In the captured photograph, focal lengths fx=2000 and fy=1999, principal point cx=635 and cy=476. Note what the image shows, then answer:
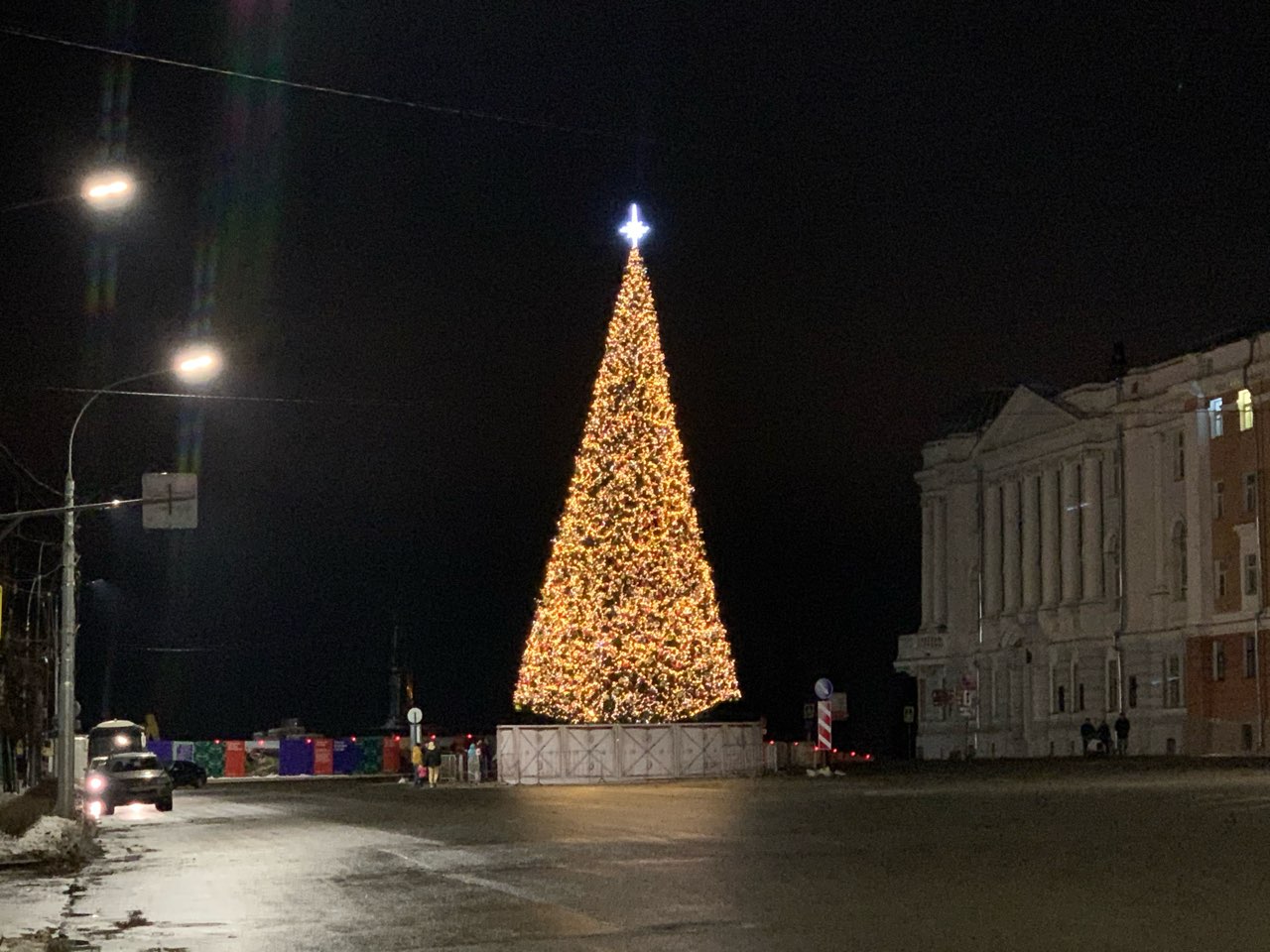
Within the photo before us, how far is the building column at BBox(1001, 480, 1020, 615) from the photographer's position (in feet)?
289

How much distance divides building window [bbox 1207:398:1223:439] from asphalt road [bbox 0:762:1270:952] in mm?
33705

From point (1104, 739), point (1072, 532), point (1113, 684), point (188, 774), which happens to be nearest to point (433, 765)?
point (188, 774)

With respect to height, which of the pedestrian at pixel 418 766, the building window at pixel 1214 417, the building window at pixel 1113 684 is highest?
the building window at pixel 1214 417

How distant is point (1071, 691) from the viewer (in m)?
80.0

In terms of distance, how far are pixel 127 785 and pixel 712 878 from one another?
32.2m

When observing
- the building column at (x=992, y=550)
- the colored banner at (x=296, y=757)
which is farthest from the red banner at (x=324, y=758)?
the building column at (x=992, y=550)

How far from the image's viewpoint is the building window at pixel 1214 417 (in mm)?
69625

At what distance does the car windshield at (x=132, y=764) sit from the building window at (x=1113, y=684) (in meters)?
40.1

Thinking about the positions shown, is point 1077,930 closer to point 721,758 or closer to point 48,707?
point 721,758

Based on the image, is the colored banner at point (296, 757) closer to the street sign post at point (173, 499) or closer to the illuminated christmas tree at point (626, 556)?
the illuminated christmas tree at point (626, 556)

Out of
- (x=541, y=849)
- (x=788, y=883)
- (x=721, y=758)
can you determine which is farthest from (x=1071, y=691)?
(x=788, y=883)

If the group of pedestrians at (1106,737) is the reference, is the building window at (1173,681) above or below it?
above

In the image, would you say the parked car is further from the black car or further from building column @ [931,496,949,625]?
building column @ [931,496,949,625]

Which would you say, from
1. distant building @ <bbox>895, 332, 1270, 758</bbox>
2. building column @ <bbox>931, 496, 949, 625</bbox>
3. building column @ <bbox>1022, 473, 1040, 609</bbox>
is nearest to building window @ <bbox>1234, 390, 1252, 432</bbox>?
distant building @ <bbox>895, 332, 1270, 758</bbox>
